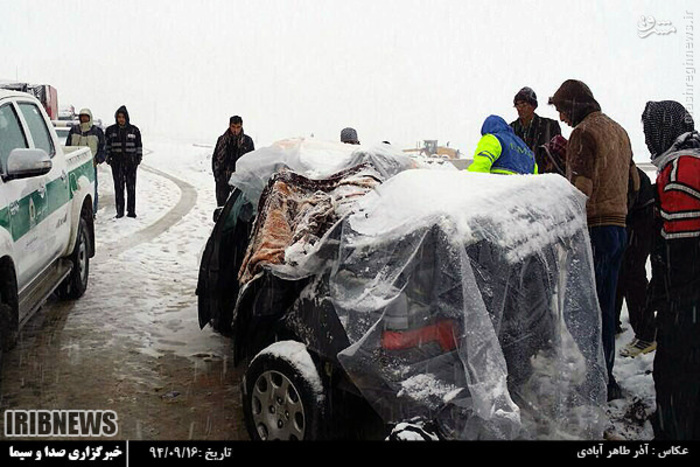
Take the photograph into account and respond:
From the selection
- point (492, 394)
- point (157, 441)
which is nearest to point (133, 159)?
point (157, 441)

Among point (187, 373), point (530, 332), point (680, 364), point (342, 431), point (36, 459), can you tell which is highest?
point (530, 332)

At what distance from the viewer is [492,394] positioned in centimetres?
244

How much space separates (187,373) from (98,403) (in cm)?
71

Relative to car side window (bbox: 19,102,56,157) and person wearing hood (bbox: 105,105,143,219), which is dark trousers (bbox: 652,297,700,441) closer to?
car side window (bbox: 19,102,56,157)

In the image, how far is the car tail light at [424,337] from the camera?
102 inches

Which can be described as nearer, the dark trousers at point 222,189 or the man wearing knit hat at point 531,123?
the man wearing knit hat at point 531,123

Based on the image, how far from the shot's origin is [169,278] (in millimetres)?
7043

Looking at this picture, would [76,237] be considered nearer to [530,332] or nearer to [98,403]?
[98,403]

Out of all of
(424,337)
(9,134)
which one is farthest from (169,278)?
(424,337)

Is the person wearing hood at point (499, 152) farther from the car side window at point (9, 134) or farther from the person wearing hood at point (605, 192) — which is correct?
the car side window at point (9, 134)

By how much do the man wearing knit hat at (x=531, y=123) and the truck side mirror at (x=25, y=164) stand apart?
4.30 meters

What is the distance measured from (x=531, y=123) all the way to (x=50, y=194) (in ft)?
14.7

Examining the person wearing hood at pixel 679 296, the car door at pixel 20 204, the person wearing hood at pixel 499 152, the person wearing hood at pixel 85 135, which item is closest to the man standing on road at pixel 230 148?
the person wearing hood at pixel 85 135

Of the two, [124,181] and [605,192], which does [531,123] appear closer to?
[605,192]
